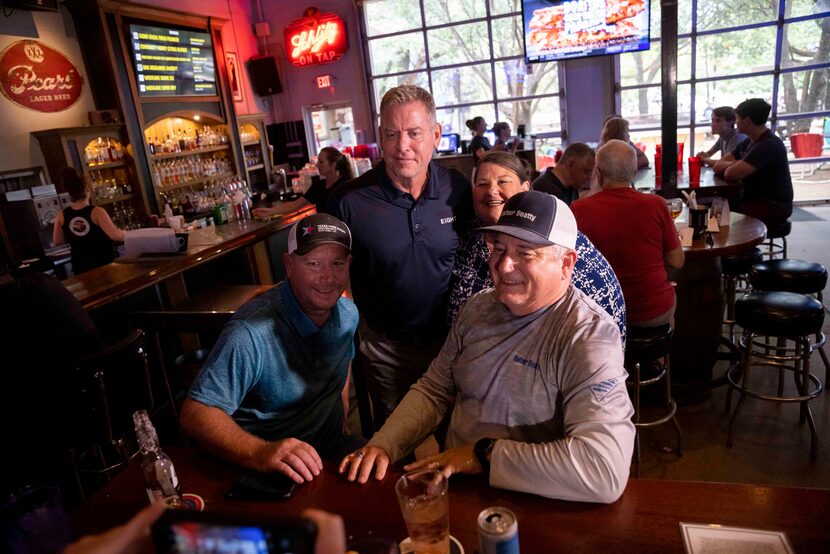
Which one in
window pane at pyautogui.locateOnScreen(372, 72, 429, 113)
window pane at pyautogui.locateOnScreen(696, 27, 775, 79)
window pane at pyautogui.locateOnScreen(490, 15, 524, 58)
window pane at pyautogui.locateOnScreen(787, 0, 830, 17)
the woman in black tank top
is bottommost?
the woman in black tank top

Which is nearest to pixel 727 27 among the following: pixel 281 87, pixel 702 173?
pixel 702 173

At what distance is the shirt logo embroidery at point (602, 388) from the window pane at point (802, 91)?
31.5 ft

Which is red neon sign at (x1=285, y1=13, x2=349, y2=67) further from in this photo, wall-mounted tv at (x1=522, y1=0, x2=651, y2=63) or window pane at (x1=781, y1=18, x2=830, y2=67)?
window pane at (x1=781, y1=18, x2=830, y2=67)

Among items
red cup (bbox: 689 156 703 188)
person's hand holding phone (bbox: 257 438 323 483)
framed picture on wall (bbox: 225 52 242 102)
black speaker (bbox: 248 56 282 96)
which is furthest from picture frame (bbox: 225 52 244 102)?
person's hand holding phone (bbox: 257 438 323 483)

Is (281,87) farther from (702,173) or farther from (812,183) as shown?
(812,183)

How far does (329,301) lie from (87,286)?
202 cm

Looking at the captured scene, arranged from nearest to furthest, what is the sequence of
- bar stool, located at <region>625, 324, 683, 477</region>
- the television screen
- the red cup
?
bar stool, located at <region>625, 324, 683, 477</region>
the red cup
the television screen

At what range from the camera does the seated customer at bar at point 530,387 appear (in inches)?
49.3

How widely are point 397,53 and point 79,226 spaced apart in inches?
282

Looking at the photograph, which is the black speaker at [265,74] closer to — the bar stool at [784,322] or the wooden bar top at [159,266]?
the wooden bar top at [159,266]

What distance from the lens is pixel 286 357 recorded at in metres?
1.76

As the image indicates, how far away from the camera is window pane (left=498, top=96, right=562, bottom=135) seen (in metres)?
9.79

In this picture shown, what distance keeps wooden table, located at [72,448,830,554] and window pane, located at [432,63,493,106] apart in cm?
954

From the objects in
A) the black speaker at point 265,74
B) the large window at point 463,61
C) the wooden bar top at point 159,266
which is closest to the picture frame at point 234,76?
the black speaker at point 265,74
